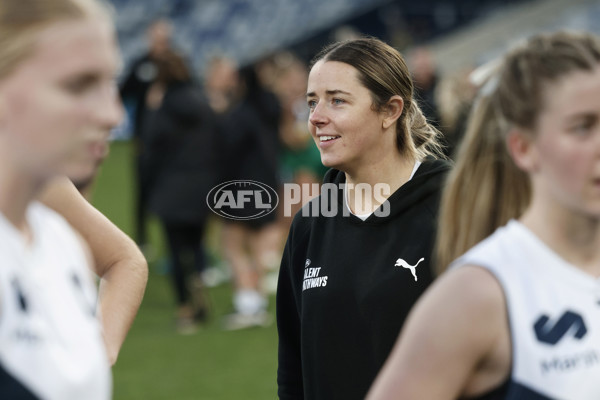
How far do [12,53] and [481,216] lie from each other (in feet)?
3.54

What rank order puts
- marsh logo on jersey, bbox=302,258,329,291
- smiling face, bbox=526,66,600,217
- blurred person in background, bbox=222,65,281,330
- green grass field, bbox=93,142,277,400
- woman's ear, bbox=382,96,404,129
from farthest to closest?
blurred person in background, bbox=222,65,281,330
green grass field, bbox=93,142,277,400
woman's ear, bbox=382,96,404,129
marsh logo on jersey, bbox=302,258,329,291
smiling face, bbox=526,66,600,217

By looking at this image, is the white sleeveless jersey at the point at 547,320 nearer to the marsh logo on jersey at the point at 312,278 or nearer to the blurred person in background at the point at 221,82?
the marsh logo on jersey at the point at 312,278

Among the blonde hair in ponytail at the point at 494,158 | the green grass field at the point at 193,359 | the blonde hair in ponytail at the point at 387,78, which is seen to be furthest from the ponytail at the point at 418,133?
the green grass field at the point at 193,359

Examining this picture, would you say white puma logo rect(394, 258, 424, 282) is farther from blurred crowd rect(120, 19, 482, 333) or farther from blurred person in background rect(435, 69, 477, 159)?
blurred person in background rect(435, 69, 477, 159)

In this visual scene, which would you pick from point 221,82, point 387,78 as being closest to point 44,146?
point 387,78

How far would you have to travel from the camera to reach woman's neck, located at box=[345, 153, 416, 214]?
3.46 metres

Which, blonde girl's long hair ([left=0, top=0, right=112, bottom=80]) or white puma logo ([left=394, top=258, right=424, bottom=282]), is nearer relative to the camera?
blonde girl's long hair ([left=0, top=0, right=112, bottom=80])

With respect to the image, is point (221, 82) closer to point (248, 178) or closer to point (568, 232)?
point (248, 178)

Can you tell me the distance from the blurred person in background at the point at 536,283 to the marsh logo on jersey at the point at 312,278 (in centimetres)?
126

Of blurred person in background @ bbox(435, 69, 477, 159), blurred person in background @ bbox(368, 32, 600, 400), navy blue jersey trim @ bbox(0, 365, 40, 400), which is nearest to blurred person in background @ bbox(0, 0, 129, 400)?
navy blue jersey trim @ bbox(0, 365, 40, 400)

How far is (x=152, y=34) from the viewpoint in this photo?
455 inches

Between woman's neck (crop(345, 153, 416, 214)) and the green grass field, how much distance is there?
3575mm

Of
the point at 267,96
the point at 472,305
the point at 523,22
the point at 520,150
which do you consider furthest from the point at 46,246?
the point at 523,22

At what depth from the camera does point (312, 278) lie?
3.35 m
